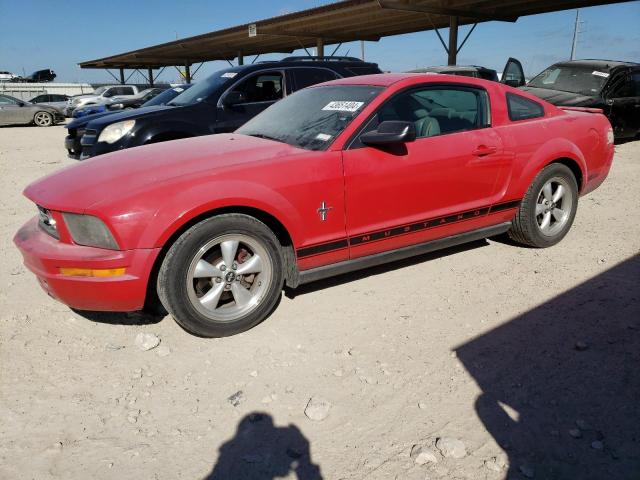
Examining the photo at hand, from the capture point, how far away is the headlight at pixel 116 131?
244 inches

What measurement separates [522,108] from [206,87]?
4410mm

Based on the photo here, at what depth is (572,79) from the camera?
31.8 feet

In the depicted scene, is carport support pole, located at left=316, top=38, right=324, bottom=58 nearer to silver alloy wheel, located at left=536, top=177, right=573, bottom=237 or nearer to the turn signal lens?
silver alloy wheel, located at left=536, top=177, right=573, bottom=237

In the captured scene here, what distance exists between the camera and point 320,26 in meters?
17.8

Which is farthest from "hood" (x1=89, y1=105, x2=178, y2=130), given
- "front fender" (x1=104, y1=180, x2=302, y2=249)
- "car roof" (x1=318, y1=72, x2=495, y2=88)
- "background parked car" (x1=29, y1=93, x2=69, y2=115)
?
"background parked car" (x1=29, y1=93, x2=69, y2=115)

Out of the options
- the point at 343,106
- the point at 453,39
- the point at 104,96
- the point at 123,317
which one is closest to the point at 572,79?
the point at 453,39

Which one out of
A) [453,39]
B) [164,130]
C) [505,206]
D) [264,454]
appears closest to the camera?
[264,454]

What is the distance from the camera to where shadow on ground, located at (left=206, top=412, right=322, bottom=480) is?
6.41 feet

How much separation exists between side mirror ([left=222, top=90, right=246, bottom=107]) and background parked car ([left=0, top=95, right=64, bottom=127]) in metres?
17.0

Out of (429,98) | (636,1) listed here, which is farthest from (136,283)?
(636,1)

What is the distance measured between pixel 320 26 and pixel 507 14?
6519mm

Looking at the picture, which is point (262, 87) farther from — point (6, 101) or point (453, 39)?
point (6, 101)

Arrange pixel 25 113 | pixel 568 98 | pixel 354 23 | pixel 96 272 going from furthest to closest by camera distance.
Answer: pixel 25 113
pixel 354 23
pixel 568 98
pixel 96 272

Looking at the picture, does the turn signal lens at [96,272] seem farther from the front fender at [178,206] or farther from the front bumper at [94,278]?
the front fender at [178,206]
